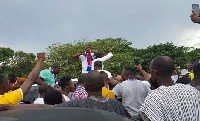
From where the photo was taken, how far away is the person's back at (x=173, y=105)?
294 centimetres

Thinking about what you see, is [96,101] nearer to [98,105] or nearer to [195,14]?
[98,105]

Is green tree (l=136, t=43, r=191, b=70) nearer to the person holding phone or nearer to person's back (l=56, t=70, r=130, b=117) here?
the person holding phone

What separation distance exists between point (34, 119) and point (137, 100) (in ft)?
11.6

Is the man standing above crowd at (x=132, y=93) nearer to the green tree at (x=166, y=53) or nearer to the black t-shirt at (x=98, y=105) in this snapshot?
the black t-shirt at (x=98, y=105)

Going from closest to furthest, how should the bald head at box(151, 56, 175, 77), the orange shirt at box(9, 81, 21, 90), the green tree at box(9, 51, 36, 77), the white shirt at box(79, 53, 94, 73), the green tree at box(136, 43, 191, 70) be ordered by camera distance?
the bald head at box(151, 56, 175, 77) < the orange shirt at box(9, 81, 21, 90) < the white shirt at box(79, 53, 94, 73) < the green tree at box(136, 43, 191, 70) < the green tree at box(9, 51, 36, 77)

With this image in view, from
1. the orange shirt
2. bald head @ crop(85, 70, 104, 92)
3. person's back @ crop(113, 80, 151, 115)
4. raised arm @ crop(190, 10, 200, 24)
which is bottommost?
person's back @ crop(113, 80, 151, 115)

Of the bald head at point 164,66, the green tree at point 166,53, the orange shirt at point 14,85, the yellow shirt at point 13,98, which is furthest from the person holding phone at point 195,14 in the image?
the green tree at point 166,53

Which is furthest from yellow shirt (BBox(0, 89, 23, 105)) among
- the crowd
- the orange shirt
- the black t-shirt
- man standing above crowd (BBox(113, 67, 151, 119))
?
the orange shirt

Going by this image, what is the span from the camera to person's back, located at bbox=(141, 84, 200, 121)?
2.94 meters

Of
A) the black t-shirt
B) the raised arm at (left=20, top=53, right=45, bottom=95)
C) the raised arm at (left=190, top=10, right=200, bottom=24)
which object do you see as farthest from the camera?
the raised arm at (left=190, top=10, right=200, bottom=24)

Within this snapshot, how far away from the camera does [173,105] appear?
295cm

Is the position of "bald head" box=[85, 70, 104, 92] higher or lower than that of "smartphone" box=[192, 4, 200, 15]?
lower

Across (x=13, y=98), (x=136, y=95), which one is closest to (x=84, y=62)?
(x=136, y=95)

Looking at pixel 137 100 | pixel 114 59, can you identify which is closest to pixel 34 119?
pixel 137 100
